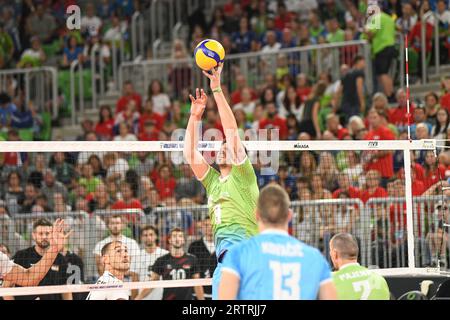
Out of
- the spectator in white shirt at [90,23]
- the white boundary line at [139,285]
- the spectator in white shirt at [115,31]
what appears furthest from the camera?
the spectator in white shirt at [90,23]

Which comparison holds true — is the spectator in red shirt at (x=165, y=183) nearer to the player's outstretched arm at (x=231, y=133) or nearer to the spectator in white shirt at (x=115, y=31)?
the spectator in white shirt at (x=115, y=31)

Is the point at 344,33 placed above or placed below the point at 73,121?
above

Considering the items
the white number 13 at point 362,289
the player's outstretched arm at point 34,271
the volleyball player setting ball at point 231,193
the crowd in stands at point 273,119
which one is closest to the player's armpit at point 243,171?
the volleyball player setting ball at point 231,193

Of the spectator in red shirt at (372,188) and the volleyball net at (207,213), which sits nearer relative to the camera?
the volleyball net at (207,213)

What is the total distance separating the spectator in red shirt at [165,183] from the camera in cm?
1859

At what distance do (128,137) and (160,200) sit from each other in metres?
3.38

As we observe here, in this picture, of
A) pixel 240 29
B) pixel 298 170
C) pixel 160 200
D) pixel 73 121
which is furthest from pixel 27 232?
pixel 240 29

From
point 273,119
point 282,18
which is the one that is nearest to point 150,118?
point 273,119

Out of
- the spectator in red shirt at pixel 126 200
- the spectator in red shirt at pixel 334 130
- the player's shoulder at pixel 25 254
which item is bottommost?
the player's shoulder at pixel 25 254

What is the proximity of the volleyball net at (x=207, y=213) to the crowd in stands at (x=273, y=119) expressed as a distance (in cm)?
4

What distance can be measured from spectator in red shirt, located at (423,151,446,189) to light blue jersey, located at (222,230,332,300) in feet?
29.3

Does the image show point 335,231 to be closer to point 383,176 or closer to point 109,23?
point 383,176

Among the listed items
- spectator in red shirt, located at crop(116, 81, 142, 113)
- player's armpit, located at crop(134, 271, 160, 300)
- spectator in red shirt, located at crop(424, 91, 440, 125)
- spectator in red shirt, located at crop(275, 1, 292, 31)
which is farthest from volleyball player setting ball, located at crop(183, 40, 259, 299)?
spectator in red shirt, located at crop(275, 1, 292, 31)

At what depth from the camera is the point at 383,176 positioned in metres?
16.8
